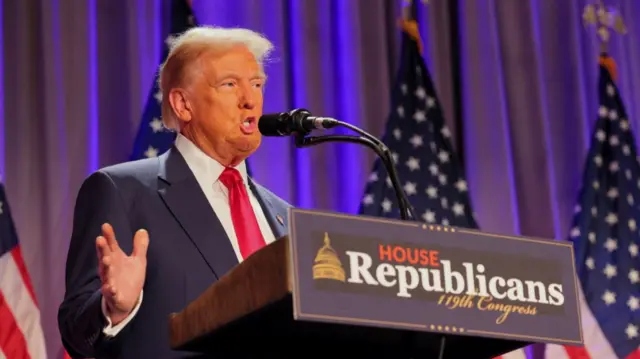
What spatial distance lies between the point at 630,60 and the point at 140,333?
12.3 feet

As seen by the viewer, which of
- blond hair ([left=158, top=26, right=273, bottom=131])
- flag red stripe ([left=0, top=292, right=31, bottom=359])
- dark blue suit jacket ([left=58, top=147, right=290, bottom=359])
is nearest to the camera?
dark blue suit jacket ([left=58, top=147, right=290, bottom=359])

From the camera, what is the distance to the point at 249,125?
8.68 ft

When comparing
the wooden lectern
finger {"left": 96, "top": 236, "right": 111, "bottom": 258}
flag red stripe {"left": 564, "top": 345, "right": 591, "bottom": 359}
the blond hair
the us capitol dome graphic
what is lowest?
flag red stripe {"left": 564, "top": 345, "right": 591, "bottom": 359}

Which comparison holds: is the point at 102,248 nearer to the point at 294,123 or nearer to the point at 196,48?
the point at 294,123

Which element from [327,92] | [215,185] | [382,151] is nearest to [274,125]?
[382,151]

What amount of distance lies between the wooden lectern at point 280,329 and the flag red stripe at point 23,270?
5.91ft

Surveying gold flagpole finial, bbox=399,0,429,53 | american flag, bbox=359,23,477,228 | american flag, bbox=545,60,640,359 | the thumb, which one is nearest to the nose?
the thumb

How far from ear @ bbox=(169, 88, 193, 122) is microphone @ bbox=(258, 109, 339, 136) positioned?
0.49 meters

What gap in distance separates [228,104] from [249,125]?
0.08 meters

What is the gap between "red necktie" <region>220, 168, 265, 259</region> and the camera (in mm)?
2387

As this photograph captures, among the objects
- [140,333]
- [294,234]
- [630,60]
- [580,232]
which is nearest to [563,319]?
[294,234]

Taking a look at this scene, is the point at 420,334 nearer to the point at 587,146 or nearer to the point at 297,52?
the point at 297,52

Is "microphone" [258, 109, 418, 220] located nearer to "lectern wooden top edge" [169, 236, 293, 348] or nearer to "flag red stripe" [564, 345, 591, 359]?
"lectern wooden top edge" [169, 236, 293, 348]

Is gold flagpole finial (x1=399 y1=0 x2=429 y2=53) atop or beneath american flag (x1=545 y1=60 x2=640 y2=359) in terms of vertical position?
atop
